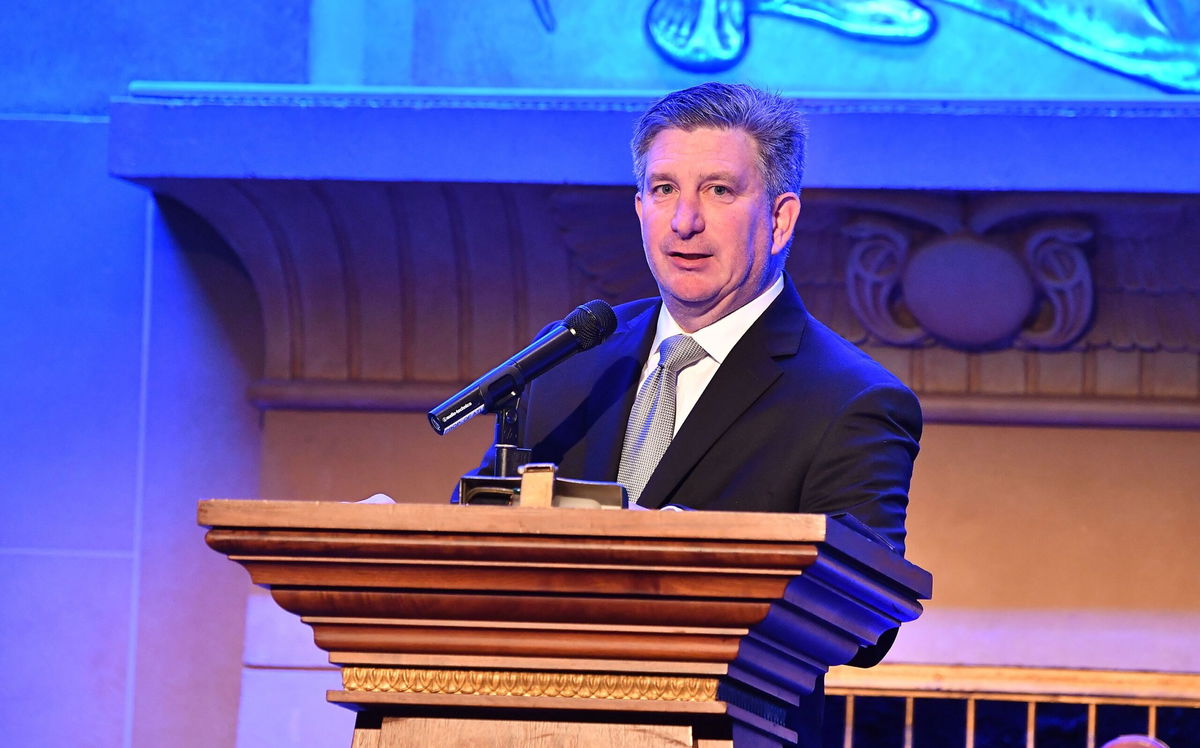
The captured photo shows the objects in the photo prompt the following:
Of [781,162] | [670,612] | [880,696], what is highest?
[781,162]

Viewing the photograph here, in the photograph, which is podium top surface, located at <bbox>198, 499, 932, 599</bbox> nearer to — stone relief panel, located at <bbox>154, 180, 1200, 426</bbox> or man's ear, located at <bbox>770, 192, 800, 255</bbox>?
man's ear, located at <bbox>770, 192, 800, 255</bbox>

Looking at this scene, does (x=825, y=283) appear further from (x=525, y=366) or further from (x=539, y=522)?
(x=539, y=522)

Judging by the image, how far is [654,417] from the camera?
1674mm

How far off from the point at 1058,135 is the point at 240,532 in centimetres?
201

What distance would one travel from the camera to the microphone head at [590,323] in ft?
4.86

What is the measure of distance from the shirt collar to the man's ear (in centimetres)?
5

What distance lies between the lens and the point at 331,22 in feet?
9.97

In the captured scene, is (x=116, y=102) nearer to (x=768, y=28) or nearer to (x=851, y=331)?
(x=768, y=28)

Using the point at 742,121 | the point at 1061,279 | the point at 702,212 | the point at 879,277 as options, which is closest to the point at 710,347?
the point at 702,212

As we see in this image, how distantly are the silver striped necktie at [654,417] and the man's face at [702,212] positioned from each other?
0.18 feet

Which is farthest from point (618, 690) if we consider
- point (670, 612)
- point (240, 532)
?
point (240, 532)

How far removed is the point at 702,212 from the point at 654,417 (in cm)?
25

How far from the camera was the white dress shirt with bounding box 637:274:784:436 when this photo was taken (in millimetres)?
1715

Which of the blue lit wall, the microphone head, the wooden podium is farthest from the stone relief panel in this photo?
the wooden podium
